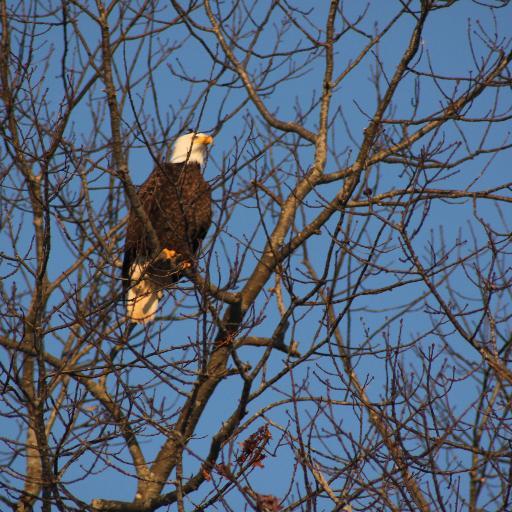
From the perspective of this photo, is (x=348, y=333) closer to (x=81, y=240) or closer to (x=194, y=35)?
(x=194, y=35)

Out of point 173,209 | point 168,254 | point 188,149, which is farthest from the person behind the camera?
point 188,149

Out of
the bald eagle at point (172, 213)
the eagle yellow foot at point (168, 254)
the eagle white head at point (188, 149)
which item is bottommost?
the eagle yellow foot at point (168, 254)

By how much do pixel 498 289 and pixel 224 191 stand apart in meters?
1.24

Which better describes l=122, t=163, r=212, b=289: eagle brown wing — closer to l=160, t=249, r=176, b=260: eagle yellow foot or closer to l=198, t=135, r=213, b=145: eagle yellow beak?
l=160, t=249, r=176, b=260: eagle yellow foot

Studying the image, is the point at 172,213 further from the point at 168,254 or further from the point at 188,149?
the point at 188,149

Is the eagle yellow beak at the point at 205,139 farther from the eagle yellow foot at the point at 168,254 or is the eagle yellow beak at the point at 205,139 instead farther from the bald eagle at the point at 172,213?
the eagle yellow foot at the point at 168,254

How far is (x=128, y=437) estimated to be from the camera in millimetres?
4797

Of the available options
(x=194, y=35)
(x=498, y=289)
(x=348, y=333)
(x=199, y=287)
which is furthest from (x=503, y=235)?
(x=194, y=35)

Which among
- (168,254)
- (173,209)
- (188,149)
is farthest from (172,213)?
(188,149)

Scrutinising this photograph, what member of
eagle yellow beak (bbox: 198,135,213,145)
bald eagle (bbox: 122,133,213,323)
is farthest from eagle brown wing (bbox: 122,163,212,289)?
eagle yellow beak (bbox: 198,135,213,145)

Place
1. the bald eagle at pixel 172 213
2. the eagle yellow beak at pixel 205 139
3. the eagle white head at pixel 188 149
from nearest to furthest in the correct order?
the eagle yellow beak at pixel 205 139, the bald eagle at pixel 172 213, the eagle white head at pixel 188 149

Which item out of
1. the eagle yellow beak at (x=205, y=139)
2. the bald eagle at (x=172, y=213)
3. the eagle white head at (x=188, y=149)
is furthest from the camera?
the eagle white head at (x=188, y=149)

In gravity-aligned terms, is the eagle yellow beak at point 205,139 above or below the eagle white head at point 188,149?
below

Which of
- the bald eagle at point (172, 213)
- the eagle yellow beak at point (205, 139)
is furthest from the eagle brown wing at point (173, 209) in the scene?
the eagle yellow beak at point (205, 139)
